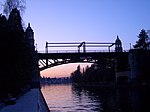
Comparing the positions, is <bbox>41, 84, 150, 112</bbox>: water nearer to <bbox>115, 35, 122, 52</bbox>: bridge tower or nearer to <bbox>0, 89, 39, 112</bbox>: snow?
<bbox>0, 89, 39, 112</bbox>: snow

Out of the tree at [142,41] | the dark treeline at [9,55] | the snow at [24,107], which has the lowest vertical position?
the snow at [24,107]

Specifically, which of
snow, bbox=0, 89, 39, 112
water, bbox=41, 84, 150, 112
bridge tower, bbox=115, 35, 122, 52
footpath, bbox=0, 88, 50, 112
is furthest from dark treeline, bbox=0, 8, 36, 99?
bridge tower, bbox=115, 35, 122, 52

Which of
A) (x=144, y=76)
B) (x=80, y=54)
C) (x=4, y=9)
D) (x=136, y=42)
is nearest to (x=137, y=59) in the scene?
(x=144, y=76)

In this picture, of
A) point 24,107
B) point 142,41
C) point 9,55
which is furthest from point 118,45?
point 24,107

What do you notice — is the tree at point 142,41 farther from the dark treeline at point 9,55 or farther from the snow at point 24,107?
the snow at point 24,107

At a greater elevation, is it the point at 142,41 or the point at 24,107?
the point at 142,41

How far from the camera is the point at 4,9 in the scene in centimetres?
3397

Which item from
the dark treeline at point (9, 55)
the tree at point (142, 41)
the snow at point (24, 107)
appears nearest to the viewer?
the snow at point (24, 107)

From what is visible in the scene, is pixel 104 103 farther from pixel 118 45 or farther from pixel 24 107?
pixel 118 45

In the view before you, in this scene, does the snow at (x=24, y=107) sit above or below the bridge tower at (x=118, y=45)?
below

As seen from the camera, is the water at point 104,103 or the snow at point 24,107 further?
the water at point 104,103

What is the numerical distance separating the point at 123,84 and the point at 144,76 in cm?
754

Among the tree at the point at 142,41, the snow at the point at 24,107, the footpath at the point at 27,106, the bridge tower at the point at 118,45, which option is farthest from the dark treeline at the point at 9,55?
the tree at the point at 142,41

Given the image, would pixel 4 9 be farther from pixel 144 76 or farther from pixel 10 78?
pixel 144 76
